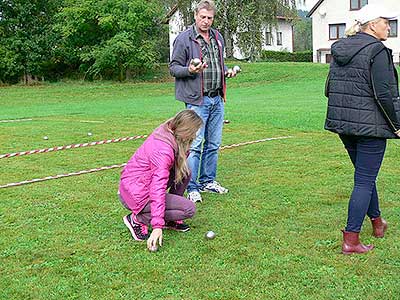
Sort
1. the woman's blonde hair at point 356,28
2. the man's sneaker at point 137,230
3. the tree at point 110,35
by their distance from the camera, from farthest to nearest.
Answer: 1. the tree at point 110,35
2. the man's sneaker at point 137,230
3. the woman's blonde hair at point 356,28

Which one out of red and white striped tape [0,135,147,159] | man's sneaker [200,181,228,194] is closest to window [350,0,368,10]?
red and white striped tape [0,135,147,159]

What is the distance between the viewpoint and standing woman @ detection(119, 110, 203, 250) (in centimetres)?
432

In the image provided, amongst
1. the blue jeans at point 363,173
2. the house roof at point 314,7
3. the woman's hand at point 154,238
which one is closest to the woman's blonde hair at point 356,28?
the blue jeans at point 363,173

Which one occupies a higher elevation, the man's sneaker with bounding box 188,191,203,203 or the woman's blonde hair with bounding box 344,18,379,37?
the woman's blonde hair with bounding box 344,18,379,37

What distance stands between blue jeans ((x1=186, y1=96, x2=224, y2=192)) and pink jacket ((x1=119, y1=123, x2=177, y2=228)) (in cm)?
120

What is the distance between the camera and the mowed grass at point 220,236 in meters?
3.67

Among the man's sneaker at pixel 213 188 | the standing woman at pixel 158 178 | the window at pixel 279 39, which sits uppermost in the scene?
the window at pixel 279 39

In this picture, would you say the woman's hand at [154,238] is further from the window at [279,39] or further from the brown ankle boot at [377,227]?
the window at [279,39]

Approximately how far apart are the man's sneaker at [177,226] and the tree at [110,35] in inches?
1113

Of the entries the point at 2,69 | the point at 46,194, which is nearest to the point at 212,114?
the point at 46,194

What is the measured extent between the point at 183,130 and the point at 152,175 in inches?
16.8

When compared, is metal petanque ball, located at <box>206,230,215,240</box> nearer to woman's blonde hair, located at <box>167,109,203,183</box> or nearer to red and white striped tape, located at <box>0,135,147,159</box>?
woman's blonde hair, located at <box>167,109,203,183</box>

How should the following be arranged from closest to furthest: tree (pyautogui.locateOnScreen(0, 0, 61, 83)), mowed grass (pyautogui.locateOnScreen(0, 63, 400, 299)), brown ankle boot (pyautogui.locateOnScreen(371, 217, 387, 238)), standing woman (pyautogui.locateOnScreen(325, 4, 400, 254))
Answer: mowed grass (pyautogui.locateOnScreen(0, 63, 400, 299))
standing woman (pyautogui.locateOnScreen(325, 4, 400, 254))
brown ankle boot (pyautogui.locateOnScreen(371, 217, 387, 238))
tree (pyautogui.locateOnScreen(0, 0, 61, 83))

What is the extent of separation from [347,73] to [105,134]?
8.12 m
